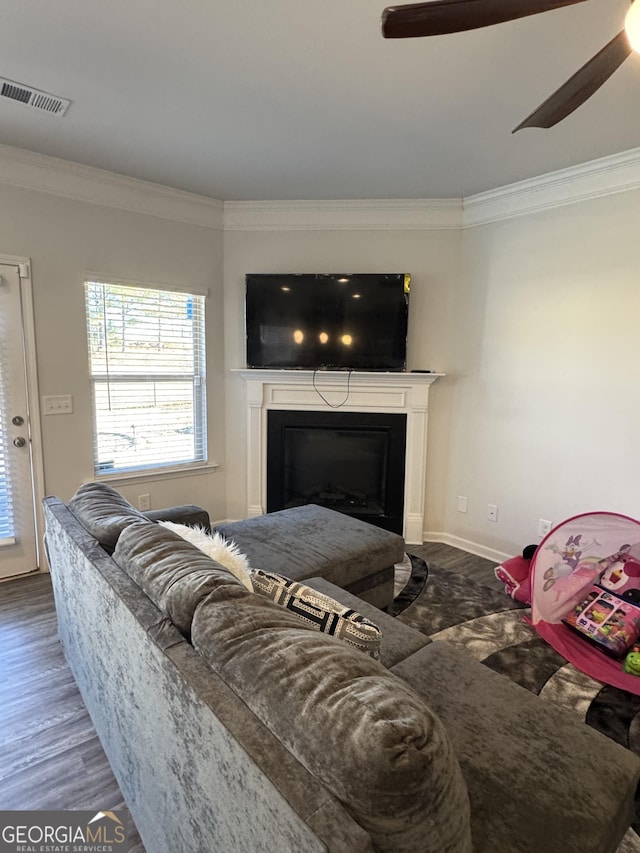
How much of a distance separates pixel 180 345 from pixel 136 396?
1.76 feet

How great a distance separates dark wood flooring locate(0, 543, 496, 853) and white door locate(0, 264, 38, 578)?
0.43 metres

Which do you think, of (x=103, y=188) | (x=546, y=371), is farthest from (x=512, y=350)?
(x=103, y=188)

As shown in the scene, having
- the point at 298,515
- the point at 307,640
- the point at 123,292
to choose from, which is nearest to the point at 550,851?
the point at 307,640

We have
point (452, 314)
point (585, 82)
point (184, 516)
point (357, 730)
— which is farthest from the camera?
point (452, 314)

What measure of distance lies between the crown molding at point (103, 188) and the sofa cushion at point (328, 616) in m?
3.03

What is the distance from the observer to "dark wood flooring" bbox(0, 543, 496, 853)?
1589mm

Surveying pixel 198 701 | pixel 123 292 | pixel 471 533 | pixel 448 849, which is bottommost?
pixel 471 533

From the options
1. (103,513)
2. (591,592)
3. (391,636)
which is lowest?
(591,592)

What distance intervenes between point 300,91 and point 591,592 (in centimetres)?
299

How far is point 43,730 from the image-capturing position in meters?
1.87

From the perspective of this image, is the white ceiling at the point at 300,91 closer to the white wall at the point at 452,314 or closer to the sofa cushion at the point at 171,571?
the white wall at the point at 452,314

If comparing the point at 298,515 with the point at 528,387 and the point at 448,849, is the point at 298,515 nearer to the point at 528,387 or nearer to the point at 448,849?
the point at 528,387

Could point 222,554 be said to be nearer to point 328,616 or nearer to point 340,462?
point 328,616

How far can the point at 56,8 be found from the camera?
5.47 ft
